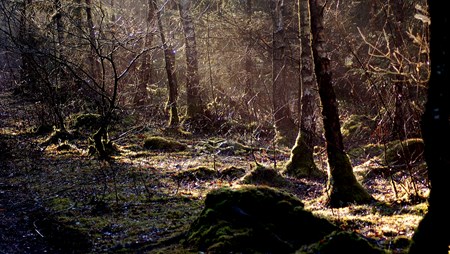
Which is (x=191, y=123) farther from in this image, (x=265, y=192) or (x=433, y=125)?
(x=433, y=125)

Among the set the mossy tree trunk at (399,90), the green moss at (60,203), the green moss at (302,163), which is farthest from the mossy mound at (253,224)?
the green moss at (302,163)

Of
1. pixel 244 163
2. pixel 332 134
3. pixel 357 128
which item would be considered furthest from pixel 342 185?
pixel 357 128

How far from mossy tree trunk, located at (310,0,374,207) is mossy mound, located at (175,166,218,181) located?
3.83 m

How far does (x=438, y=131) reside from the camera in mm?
3262

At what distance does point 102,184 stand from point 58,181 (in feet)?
3.90

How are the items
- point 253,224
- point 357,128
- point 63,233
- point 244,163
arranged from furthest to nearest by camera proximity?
point 357,128 < point 244,163 < point 63,233 < point 253,224

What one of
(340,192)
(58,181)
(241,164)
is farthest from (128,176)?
(340,192)

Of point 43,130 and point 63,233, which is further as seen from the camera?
point 43,130

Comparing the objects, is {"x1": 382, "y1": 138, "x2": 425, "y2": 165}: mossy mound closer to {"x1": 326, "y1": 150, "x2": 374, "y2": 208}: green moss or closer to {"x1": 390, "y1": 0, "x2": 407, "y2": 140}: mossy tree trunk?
{"x1": 390, "y1": 0, "x2": 407, "y2": 140}: mossy tree trunk

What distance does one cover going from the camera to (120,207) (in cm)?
808

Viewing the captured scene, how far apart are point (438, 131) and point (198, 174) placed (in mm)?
7948

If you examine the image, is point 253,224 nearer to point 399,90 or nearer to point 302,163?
point 302,163

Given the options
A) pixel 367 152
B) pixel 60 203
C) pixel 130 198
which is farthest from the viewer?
pixel 367 152

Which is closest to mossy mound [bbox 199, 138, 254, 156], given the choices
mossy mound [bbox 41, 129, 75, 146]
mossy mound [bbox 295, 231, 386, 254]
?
mossy mound [bbox 41, 129, 75, 146]
